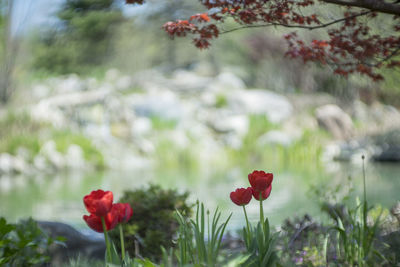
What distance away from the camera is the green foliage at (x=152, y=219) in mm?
2680

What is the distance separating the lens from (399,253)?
1.96 meters

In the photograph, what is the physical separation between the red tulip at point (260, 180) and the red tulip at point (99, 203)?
1.71ft

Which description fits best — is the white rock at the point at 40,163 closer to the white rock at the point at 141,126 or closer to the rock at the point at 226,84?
the white rock at the point at 141,126

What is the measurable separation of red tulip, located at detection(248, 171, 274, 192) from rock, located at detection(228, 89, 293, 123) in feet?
33.9

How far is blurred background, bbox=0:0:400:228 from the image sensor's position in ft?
20.8

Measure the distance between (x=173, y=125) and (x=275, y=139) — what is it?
104 inches

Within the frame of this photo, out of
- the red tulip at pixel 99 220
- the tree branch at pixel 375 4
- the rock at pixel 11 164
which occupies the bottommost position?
the red tulip at pixel 99 220

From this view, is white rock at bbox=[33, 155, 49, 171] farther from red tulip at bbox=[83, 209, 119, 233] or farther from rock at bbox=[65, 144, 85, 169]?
red tulip at bbox=[83, 209, 119, 233]

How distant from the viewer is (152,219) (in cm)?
278

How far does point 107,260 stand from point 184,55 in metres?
20.2

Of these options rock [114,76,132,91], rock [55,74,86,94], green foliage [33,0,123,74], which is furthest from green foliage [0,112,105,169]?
green foliage [33,0,123,74]

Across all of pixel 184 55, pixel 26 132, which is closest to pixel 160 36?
pixel 184 55

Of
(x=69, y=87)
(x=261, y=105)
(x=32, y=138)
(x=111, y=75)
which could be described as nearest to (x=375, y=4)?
(x=32, y=138)

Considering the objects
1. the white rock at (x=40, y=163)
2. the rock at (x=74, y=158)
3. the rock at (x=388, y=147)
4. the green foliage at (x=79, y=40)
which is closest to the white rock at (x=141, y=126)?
the rock at (x=74, y=158)
